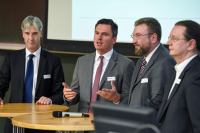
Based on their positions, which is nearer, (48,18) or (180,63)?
(180,63)

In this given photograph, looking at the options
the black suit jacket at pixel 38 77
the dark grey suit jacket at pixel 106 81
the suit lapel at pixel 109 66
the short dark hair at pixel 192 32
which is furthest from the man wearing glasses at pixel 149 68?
the black suit jacket at pixel 38 77

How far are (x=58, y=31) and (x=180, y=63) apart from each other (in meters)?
3.10

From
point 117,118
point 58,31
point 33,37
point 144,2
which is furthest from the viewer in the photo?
point 58,31

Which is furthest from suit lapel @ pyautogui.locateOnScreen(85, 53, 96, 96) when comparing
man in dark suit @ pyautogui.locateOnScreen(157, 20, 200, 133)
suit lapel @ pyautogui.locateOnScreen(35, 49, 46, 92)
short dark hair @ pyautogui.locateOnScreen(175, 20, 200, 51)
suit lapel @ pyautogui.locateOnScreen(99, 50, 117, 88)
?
short dark hair @ pyautogui.locateOnScreen(175, 20, 200, 51)

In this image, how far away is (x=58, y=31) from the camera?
5527 mm

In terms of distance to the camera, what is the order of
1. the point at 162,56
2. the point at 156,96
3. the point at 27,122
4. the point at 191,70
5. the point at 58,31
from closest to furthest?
1. the point at 191,70
2. the point at 27,122
3. the point at 156,96
4. the point at 162,56
5. the point at 58,31

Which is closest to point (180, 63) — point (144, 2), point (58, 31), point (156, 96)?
point (156, 96)

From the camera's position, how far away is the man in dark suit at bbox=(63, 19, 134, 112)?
3.71m

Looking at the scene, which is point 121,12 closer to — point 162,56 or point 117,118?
point 162,56

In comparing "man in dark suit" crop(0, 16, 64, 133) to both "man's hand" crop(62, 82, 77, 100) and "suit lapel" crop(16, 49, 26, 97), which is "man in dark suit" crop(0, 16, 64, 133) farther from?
"man's hand" crop(62, 82, 77, 100)

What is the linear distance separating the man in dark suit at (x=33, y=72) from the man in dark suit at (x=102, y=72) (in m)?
0.45

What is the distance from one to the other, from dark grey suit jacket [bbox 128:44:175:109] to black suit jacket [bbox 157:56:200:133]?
403 mm

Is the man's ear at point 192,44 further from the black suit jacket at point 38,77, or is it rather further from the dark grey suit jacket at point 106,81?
the black suit jacket at point 38,77

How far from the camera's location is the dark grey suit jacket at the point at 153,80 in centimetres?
314
